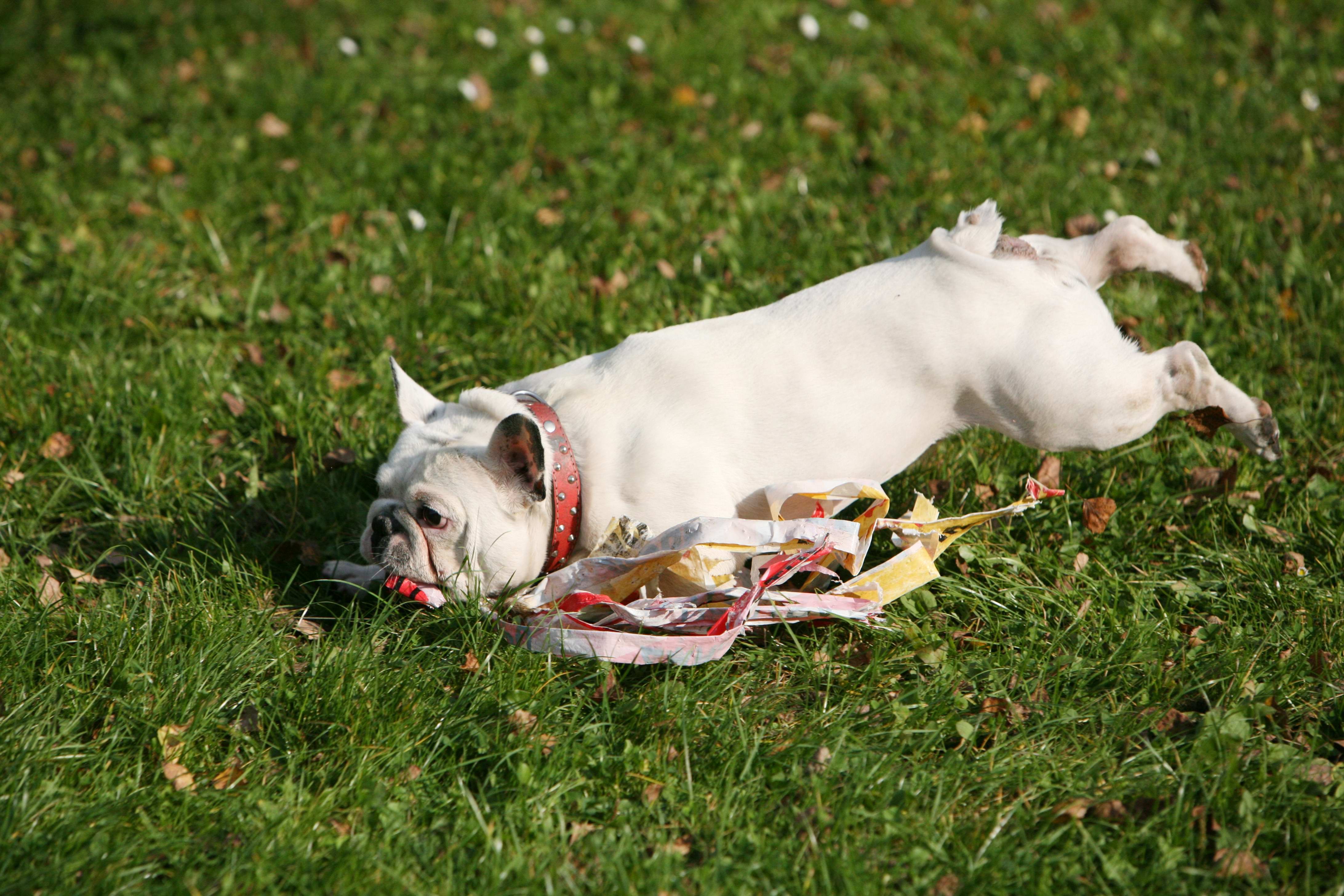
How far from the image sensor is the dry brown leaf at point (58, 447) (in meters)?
4.13

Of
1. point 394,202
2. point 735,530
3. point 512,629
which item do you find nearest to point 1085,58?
point 394,202

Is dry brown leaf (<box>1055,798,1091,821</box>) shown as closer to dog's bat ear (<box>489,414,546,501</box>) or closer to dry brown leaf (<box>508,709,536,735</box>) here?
dry brown leaf (<box>508,709,536,735</box>)

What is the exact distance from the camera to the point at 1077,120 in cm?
638

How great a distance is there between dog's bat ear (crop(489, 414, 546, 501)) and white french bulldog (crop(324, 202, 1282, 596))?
0.01 metres

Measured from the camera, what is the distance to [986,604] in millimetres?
3510

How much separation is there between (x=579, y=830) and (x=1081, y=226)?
4.10m

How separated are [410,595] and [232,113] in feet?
15.3

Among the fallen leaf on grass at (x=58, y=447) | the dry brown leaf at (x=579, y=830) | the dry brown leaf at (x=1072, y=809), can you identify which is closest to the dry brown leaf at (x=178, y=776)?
the dry brown leaf at (x=579, y=830)

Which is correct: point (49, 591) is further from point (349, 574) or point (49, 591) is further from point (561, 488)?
point (561, 488)

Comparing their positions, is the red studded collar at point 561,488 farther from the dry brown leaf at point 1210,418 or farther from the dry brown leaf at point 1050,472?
the dry brown leaf at point 1210,418

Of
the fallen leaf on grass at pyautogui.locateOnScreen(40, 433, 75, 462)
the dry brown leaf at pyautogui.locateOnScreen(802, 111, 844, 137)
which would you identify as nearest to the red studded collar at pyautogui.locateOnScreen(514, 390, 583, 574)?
the fallen leaf on grass at pyautogui.locateOnScreen(40, 433, 75, 462)

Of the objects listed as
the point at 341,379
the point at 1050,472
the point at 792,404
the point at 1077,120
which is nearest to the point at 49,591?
the point at 341,379

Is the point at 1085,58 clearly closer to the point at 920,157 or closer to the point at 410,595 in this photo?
the point at 920,157

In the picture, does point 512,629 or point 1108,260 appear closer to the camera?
point 512,629
